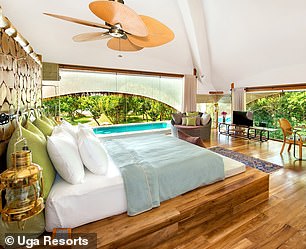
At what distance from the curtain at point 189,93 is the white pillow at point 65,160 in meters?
5.58

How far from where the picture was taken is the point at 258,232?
1.88 metres

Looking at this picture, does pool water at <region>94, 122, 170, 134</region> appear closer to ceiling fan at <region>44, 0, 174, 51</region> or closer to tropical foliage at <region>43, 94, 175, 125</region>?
tropical foliage at <region>43, 94, 175, 125</region>

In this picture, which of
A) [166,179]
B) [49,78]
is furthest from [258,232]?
[49,78]

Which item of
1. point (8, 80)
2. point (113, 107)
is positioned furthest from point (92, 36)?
point (113, 107)

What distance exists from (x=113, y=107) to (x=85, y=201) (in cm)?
446

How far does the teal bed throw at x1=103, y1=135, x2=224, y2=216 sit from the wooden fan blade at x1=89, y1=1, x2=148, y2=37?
140 centimetres

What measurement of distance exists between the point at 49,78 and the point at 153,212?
13.9 feet

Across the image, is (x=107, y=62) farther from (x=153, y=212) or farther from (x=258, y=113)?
(x=258, y=113)

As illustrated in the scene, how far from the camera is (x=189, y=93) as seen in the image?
268 inches

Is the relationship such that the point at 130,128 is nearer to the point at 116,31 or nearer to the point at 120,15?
the point at 116,31

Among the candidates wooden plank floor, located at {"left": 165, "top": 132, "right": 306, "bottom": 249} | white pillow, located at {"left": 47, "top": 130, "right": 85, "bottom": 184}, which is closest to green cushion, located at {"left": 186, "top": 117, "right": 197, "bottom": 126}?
wooden plank floor, located at {"left": 165, "top": 132, "right": 306, "bottom": 249}

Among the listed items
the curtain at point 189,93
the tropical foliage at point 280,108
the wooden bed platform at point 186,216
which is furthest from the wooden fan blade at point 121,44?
the tropical foliage at point 280,108

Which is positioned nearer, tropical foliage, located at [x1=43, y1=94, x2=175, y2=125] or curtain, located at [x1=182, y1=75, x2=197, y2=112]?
tropical foliage, located at [x1=43, y1=94, x2=175, y2=125]

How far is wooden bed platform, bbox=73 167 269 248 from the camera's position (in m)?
1.48
